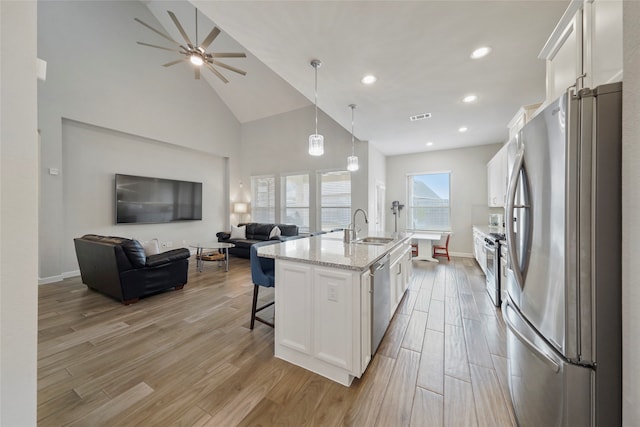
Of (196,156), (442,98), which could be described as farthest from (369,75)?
(196,156)

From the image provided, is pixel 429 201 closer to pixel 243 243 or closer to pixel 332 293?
pixel 243 243

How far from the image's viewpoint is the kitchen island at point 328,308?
171 cm

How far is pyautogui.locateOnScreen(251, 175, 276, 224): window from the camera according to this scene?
24.2 ft

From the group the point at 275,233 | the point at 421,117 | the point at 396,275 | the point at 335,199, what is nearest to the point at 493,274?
the point at 396,275

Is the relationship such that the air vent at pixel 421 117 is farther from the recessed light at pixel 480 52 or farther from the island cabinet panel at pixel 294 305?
the island cabinet panel at pixel 294 305

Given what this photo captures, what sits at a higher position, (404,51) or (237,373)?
(404,51)

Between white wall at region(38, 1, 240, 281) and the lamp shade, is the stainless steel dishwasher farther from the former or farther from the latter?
the lamp shade

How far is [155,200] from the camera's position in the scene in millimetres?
5621

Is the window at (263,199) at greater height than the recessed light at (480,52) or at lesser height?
lesser

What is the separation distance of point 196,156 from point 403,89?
579cm

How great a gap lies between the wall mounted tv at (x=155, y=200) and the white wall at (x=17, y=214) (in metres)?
5.63

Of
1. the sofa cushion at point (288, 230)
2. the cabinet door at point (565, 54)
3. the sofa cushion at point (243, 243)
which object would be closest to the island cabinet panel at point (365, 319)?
the cabinet door at point (565, 54)

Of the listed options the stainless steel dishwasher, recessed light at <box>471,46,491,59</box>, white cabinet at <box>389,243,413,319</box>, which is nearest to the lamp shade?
white cabinet at <box>389,243,413,319</box>

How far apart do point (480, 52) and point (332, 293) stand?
2804mm
